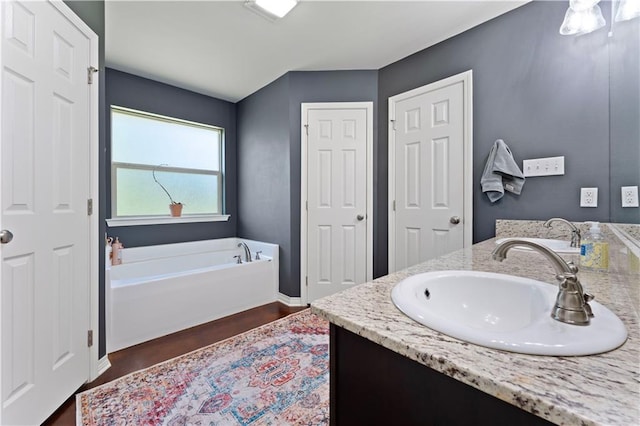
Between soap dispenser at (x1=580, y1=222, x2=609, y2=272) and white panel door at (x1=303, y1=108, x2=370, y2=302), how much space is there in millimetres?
1866

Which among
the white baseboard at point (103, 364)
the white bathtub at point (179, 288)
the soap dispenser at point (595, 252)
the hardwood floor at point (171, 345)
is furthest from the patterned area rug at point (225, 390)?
the soap dispenser at point (595, 252)

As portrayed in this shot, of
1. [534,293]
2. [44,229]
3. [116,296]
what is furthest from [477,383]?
[116,296]

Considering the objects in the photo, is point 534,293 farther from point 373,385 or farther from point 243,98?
point 243,98

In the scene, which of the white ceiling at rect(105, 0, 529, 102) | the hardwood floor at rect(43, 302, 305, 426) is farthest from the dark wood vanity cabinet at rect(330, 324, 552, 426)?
the white ceiling at rect(105, 0, 529, 102)

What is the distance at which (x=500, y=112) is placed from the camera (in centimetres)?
199

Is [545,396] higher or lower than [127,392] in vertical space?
higher

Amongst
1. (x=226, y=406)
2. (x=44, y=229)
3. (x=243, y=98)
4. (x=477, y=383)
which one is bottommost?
(x=226, y=406)

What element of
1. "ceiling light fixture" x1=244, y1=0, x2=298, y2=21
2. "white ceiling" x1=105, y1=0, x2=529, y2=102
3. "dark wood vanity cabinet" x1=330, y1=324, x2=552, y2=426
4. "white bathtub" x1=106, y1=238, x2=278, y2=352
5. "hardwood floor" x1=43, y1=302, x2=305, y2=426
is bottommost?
"hardwood floor" x1=43, y1=302, x2=305, y2=426

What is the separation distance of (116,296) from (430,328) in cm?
222

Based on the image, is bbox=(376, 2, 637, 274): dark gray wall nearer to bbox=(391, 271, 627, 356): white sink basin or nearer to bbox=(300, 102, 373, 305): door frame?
bbox=(300, 102, 373, 305): door frame

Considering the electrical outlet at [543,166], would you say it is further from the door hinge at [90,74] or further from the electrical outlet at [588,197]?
the door hinge at [90,74]

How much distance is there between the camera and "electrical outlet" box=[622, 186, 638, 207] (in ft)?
3.04

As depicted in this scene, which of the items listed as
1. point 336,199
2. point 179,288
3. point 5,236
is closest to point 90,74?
point 5,236

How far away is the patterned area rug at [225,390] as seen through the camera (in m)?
1.33
